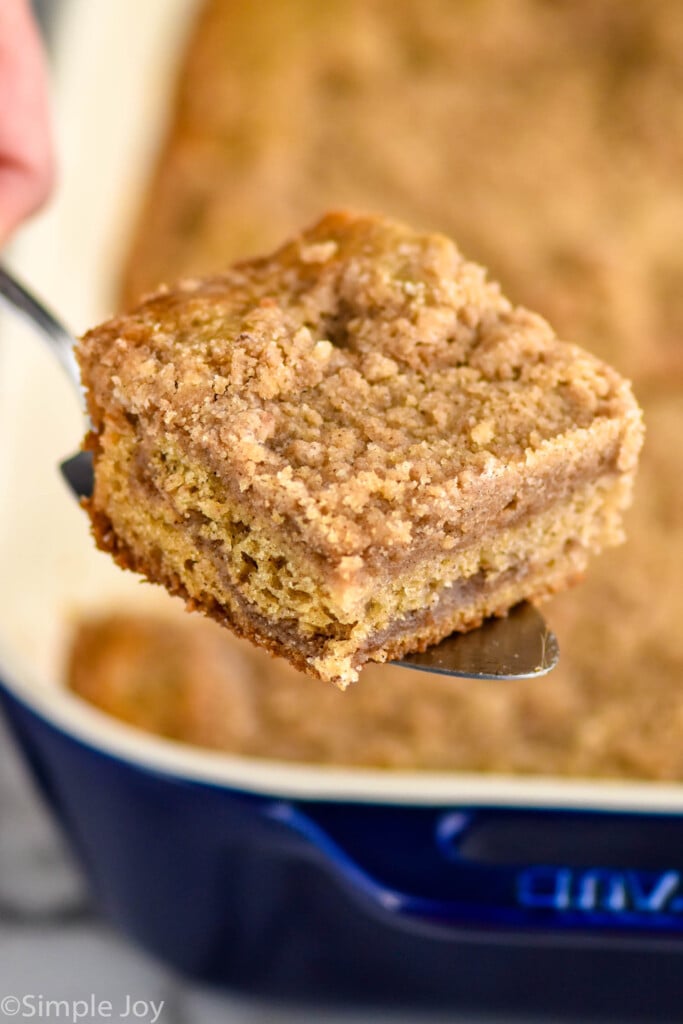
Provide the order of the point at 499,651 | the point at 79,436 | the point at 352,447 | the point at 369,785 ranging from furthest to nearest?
the point at 79,436 → the point at 369,785 → the point at 499,651 → the point at 352,447

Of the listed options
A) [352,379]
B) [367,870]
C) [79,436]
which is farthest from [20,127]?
[367,870]

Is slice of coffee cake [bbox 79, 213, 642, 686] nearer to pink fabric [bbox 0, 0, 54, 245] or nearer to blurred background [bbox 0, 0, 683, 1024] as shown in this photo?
pink fabric [bbox 0, 0, 54, 245]

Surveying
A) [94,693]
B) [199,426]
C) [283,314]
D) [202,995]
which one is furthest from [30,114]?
[202,995]

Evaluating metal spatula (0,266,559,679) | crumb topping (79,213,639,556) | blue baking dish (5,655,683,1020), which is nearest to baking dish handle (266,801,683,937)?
blue baking dish (5,655,683,1020)

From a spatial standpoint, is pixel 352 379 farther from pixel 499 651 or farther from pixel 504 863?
pixel 504 863

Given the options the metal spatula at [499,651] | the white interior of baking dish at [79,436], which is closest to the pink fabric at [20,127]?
the metal spatula at [499,651]

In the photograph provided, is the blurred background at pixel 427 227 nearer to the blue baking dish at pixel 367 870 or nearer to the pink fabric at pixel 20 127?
the blue baking dish at pixel 367 870

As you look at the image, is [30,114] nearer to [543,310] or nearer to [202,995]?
[543,310]
